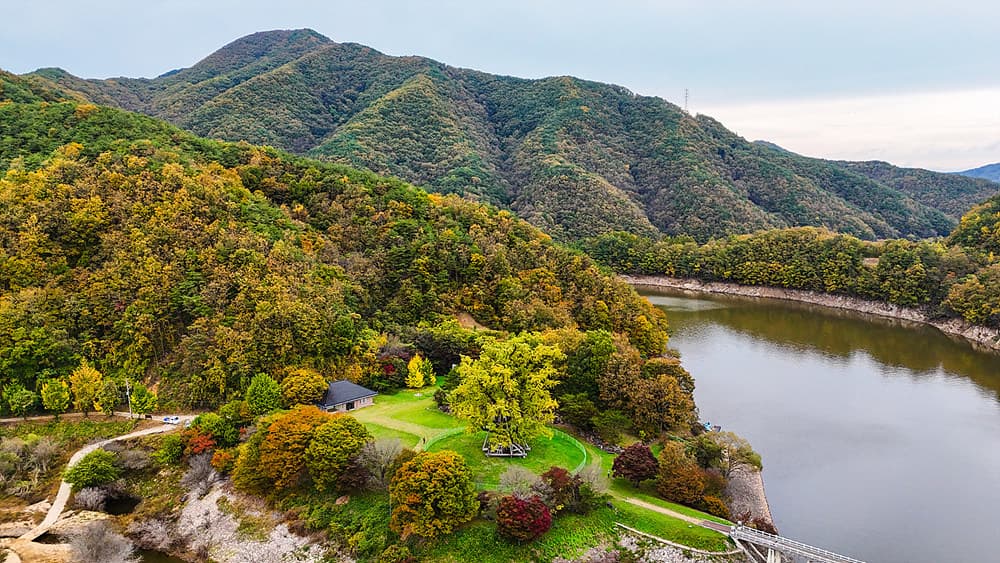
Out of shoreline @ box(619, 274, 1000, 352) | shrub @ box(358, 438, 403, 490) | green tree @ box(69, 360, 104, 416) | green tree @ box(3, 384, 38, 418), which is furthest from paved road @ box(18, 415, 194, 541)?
shoreline @ box(619, 274, 1000, 352)

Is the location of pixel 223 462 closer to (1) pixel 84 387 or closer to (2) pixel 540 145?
(1) pixel 84 387

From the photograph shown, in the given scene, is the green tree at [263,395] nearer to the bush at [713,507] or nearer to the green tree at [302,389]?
the green tree at [302,389]

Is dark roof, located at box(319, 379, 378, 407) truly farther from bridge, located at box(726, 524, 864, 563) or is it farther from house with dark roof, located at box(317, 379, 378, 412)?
bridge, located at box(726, 524, 864, 563)

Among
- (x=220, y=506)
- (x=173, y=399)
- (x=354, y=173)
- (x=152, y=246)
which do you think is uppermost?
(x=354, y=173)

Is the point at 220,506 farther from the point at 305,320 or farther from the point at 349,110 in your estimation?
the point at 349,110

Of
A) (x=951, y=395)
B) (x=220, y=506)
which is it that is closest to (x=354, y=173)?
(x=220, y=506)

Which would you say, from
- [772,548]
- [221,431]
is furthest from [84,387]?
[772,548]
